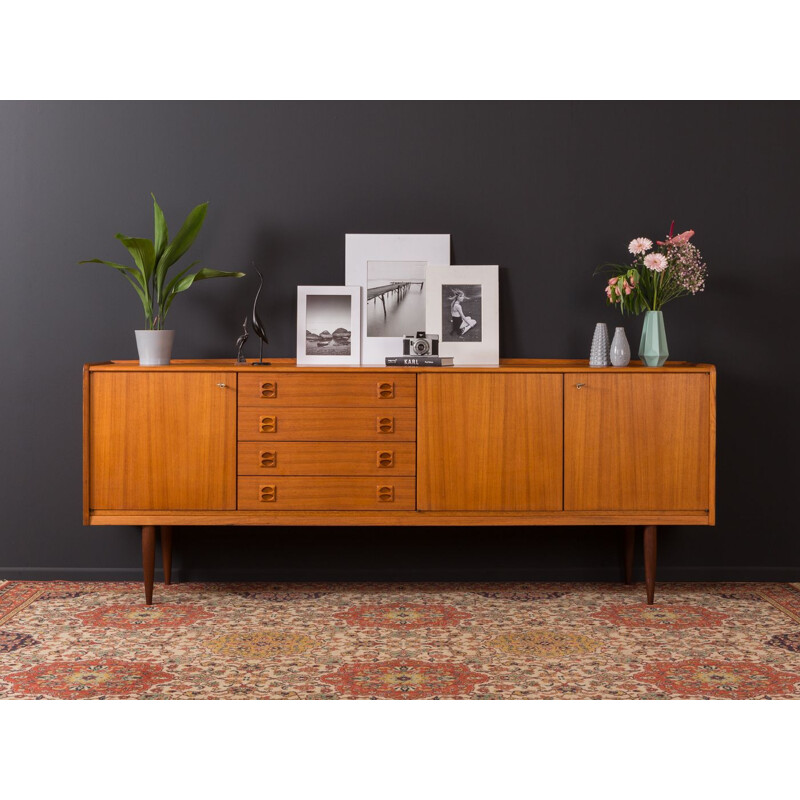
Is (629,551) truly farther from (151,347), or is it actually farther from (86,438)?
(86,438)

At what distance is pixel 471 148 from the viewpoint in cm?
423

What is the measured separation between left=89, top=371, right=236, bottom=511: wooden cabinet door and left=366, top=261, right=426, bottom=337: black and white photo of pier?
78 centimetres

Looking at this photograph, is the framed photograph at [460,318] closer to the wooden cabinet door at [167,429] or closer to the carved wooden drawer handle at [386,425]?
the carved wooden drawer handle at [386,425]

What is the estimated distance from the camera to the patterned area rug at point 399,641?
117 inches

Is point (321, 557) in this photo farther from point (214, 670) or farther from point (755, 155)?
point (755, 155)

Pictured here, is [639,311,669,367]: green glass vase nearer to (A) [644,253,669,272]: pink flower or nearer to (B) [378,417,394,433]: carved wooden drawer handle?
(A) [644,253,669,272]: pink flower

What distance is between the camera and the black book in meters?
3.88

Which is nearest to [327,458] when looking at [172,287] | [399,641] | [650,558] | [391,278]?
[399,641]

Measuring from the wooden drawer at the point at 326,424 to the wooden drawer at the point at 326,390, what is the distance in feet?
0.10

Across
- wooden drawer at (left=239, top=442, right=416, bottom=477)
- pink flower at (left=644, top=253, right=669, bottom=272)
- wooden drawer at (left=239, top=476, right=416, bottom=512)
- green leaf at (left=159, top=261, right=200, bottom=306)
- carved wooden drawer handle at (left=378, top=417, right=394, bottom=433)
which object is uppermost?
pink flower at (left=644, top=253, right=669, bottom=272)

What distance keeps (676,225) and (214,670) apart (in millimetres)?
2869

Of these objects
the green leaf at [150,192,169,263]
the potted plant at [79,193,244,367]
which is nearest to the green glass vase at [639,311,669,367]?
the potted plant at [79,193,244,367]

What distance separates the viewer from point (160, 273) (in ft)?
13.1

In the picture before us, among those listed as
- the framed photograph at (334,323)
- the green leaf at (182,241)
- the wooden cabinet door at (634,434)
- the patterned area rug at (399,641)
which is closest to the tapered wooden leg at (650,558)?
the patterned area rug at (399,641)
